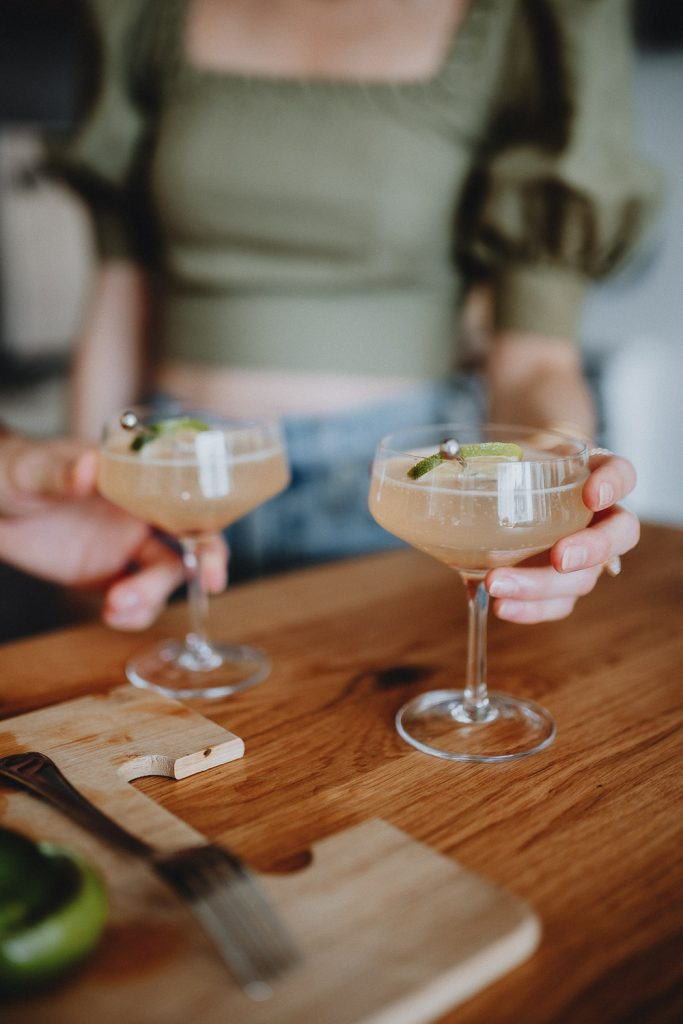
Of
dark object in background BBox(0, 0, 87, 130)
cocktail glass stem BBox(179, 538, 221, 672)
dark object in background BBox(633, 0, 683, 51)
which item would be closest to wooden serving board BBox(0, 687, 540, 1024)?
cocktail glass stem BBox(179, 538, 221, 672)

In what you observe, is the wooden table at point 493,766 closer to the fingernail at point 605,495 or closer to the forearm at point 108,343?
the fingernail at point 605,495

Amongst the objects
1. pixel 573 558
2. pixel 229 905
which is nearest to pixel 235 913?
pixel 229 905


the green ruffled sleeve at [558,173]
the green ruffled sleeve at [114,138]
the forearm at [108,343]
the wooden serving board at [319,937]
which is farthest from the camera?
the forearm at [108,343]

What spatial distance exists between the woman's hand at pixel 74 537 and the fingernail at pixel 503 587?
42 centimetres

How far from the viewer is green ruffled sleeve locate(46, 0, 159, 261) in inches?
62.6

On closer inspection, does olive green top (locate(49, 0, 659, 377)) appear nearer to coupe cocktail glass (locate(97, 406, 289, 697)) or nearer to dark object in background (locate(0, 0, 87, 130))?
coupe cocktail glass (locate(97, 406, 289, 697))

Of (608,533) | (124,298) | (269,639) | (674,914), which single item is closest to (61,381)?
(124,298)

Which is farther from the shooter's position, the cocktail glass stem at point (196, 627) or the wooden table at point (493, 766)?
the cocktail glass stem at point (196, 627)

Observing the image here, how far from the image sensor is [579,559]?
781 mm

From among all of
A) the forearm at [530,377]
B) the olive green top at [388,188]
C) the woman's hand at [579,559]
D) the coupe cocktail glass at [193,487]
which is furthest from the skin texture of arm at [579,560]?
the olive green top at [388,188]

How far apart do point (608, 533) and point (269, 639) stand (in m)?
0.40

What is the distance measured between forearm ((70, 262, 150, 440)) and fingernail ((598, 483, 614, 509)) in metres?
1.15

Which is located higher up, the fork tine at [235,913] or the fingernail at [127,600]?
the fork tine at [235,913]

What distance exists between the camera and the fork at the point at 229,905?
0.48 meters
